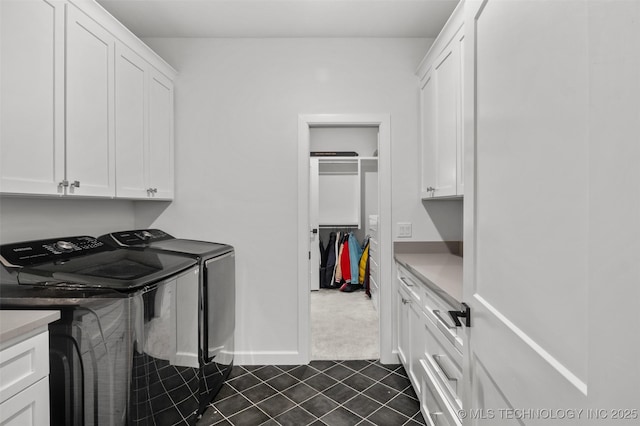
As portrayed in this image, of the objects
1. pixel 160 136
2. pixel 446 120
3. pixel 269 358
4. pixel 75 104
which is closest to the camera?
pixel 75 104

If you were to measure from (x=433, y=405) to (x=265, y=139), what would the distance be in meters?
2.14

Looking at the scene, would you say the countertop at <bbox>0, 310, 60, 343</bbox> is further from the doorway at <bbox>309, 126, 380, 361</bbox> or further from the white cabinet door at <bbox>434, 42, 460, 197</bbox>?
the doorway at <bbox>309, 126, 380, 361</bbox>

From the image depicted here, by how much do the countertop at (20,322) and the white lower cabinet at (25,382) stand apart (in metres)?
0.04

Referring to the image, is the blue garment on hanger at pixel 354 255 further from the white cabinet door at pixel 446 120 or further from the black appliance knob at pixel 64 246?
the black appliance knob at pixel 64 246

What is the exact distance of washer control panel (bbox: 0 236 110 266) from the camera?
144 cm

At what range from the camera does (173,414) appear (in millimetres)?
1533

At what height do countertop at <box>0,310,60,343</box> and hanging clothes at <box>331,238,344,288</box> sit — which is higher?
countertop at <box>0,310,60,343</box>

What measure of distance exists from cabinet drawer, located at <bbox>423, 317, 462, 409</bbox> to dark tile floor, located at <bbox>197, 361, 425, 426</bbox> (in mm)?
519

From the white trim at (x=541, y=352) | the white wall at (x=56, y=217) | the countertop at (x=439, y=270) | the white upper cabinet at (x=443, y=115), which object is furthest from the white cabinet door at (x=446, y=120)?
the white wall at (x=56, y=217)

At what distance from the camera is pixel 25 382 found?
104 centimetres

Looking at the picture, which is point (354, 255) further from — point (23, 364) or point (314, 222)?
point (23, 364)

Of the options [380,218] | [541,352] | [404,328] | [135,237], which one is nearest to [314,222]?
[380,218]

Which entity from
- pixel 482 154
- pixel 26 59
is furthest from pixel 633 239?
pixel 26 59

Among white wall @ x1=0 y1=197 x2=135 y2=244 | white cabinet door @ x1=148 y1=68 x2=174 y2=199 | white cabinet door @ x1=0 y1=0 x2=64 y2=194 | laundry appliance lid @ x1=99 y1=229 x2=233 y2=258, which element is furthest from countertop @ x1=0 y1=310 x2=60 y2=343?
white cabinet door @ x1=148 y1=68 x2=174 y2=199
